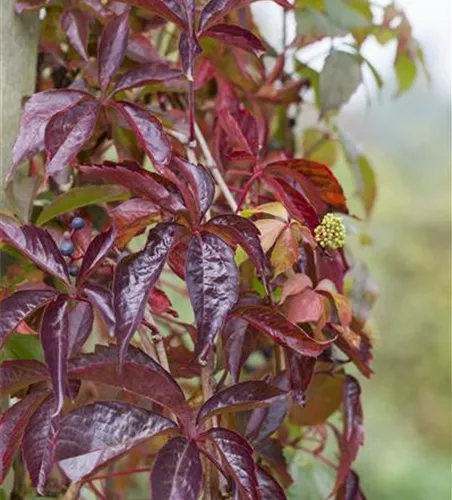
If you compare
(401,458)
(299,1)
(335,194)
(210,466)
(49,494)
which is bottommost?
(401,458)

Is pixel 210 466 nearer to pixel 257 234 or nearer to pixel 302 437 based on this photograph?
pixel 257 234

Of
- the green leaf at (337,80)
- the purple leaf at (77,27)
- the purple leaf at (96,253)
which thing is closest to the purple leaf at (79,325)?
the purple leaf at (96,253)

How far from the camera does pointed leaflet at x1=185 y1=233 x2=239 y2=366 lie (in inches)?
17.2

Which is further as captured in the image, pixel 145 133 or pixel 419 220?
pixel 419 220

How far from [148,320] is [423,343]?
3.47 meters

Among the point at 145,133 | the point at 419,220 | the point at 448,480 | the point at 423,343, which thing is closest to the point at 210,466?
the point at 145,133

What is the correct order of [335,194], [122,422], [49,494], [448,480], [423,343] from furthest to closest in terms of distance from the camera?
[423,343] < [448,480] < [49,494] < [335,194] < [122,422]

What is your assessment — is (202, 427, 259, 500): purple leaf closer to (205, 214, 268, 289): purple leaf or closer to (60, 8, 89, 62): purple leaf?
(205, 214, 268, 289): purple leaf

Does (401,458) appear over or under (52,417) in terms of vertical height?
under

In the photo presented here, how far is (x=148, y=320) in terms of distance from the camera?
530 mm

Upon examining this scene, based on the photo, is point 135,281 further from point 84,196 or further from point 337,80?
point 337,80

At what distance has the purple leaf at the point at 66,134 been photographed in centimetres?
Answer: 50

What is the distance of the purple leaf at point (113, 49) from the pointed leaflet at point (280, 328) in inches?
7.3

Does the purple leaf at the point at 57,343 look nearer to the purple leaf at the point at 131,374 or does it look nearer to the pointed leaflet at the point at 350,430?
the purple leaf at the point at 131,374
